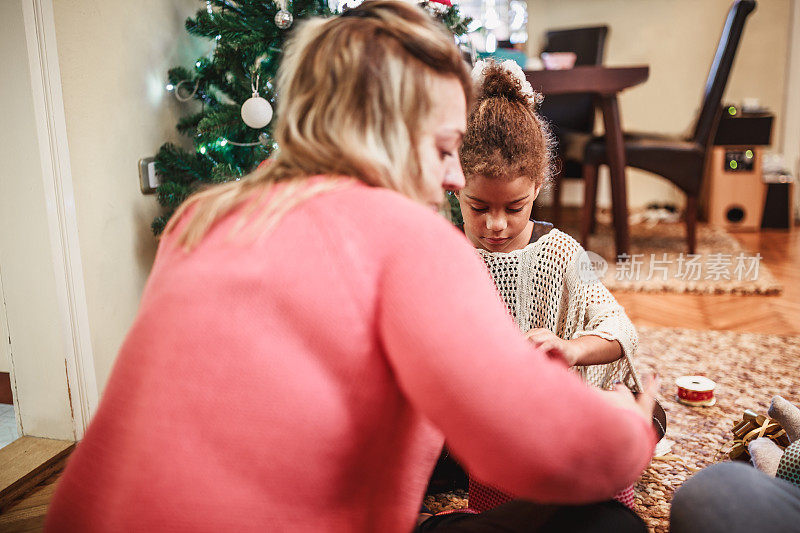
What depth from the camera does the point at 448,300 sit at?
410 millimetres

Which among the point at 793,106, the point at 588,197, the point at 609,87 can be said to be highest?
the point at 609,87

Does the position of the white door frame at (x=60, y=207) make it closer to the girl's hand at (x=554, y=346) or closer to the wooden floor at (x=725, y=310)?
the girl's hand at (x=554, y=346)

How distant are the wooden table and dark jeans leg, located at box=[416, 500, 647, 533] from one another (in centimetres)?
206

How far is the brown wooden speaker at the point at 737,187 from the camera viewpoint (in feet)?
11.6

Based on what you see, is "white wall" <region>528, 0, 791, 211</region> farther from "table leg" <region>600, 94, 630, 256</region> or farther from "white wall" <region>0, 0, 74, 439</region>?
"white wall" <region>0, 0, 74, 439</region>

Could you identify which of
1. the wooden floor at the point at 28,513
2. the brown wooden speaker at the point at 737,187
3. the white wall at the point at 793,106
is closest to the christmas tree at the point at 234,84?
the wooden floor at the point at 28,513

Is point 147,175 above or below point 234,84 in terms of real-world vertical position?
below

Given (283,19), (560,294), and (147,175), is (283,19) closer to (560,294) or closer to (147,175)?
(147,175)

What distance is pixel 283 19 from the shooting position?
4.36 feet

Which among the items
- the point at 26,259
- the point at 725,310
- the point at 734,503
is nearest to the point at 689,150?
the point at 725,310

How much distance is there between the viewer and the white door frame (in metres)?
1.15

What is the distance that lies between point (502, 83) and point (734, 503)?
70 centimetres

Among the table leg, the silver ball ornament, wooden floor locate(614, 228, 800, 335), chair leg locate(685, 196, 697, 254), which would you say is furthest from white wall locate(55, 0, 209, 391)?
chair leg locate(685, 196, 697, 254)

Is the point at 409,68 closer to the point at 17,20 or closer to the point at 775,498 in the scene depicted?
the point at 775,498
